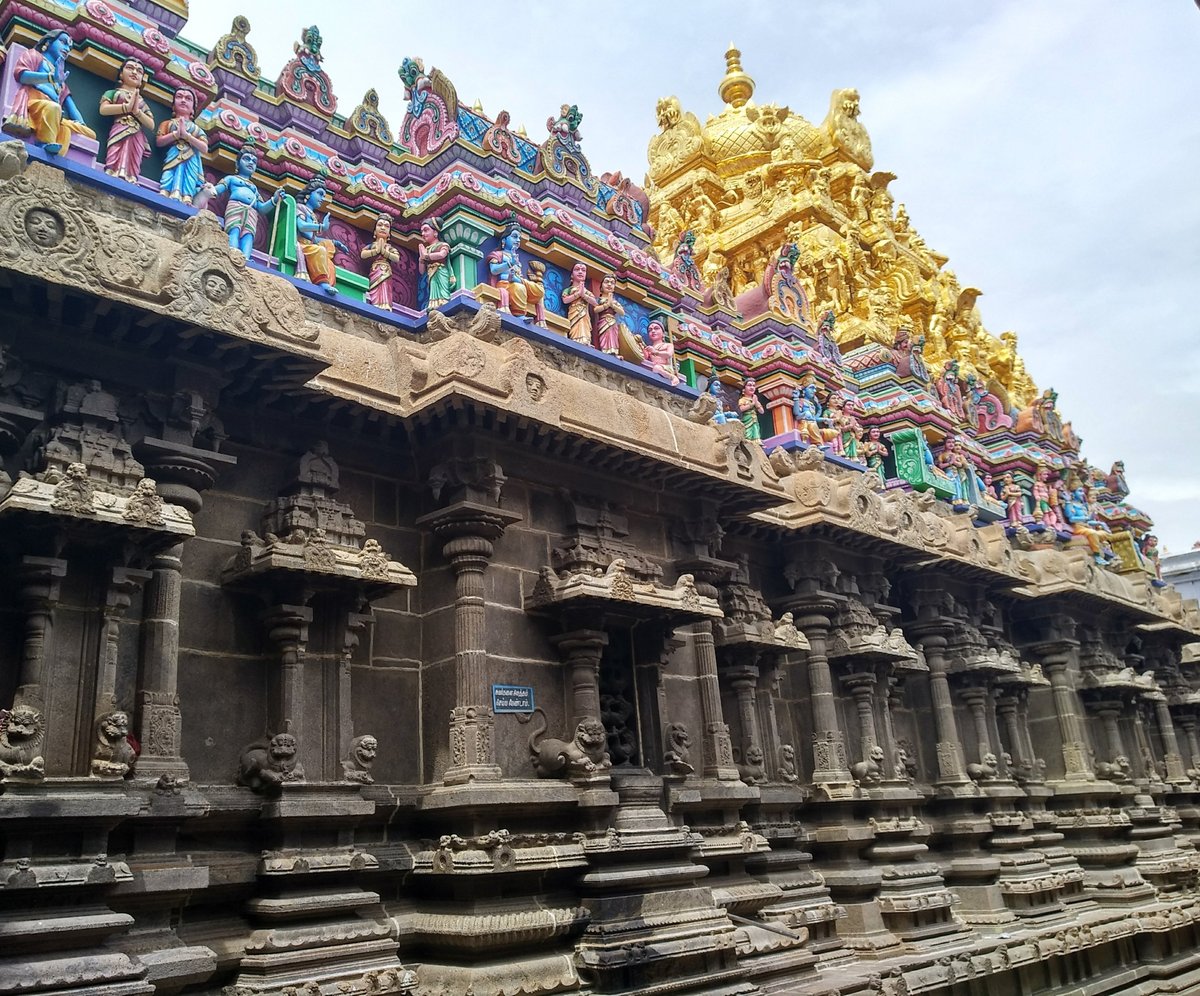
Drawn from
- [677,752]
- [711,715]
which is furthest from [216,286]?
[711,715]

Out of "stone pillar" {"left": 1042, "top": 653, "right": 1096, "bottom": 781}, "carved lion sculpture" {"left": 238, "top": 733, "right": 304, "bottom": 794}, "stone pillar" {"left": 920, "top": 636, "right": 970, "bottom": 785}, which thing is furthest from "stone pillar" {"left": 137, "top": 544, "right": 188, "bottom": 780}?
"stone pillar" {"left": 1042, "top": 653, "right": 1096, "bottom": 781}

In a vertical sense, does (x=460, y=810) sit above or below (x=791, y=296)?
below

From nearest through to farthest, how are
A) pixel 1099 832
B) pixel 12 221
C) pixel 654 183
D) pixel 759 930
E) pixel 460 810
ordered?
pixel 12 221 → pixel 460 810 → pixel 759 930 → pixel 1099 832 → pixel 654 183

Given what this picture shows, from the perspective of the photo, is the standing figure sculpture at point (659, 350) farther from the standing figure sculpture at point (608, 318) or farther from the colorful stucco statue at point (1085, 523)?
the colorful stucco statue at point (1085, 523)

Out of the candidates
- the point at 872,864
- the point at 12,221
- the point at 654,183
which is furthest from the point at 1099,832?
the point at 654,183

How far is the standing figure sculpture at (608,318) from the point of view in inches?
727

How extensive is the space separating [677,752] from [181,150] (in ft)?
33.9

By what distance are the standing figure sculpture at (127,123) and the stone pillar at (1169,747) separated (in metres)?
23.8

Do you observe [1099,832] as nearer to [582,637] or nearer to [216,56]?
[582,637]

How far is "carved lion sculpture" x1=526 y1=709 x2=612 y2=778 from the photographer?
408 inches

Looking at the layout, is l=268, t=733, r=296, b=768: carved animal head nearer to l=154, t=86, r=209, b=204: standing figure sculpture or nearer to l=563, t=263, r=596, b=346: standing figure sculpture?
l=154, t=86, r=209, b=204: standing figure sculpture

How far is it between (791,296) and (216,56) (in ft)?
46.1

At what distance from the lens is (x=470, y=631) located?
10.2 m

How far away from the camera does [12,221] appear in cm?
752
